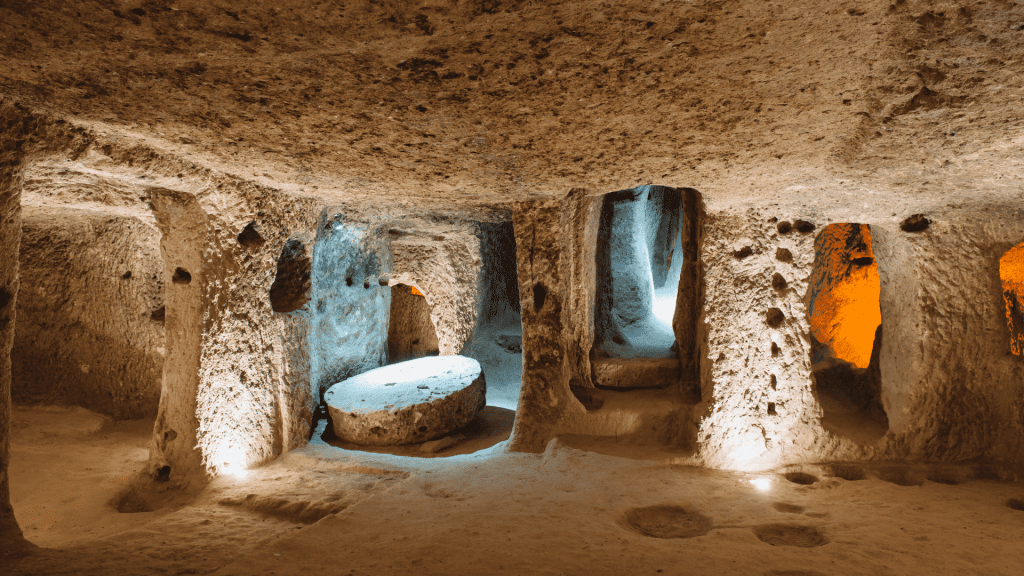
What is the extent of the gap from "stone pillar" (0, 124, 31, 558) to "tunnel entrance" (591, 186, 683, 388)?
11.4 feet

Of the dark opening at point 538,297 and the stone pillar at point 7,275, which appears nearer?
the stone pillar at point 7,275

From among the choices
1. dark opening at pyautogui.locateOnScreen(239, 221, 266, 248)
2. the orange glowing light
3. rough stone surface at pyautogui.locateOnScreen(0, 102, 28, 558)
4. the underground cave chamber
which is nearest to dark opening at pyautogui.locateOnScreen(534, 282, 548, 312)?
the underground cave chamber

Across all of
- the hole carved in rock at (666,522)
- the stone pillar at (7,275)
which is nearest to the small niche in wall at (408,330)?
the hole carved in rock at (666,522)

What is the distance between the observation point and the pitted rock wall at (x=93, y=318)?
5.18 m

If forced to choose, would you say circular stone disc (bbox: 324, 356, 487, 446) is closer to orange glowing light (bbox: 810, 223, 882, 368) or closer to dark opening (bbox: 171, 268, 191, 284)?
dark opening (bbox: 171, 268, 191, 284)

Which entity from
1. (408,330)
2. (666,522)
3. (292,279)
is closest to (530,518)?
(666,522)

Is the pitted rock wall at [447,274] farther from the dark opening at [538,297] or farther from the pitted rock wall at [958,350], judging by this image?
the pitted rock wall at [958,350]

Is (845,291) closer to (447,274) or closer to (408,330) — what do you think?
(447,274)

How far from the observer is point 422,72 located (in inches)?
74.2

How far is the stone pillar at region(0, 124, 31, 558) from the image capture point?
6.95ft

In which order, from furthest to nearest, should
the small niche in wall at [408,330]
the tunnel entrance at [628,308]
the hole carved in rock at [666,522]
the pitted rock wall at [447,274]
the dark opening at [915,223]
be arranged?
the small niche in wall at [408,330] → the pitted rock wall at [447,274] → the tunnel entrance at [628,308] → the dark opening at [915,223] → the hole carved in rock at [666,522]

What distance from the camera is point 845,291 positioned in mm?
6414

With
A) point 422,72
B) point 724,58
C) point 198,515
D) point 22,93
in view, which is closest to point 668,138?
point 724,58

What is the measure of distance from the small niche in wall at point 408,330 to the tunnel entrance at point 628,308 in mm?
3485
